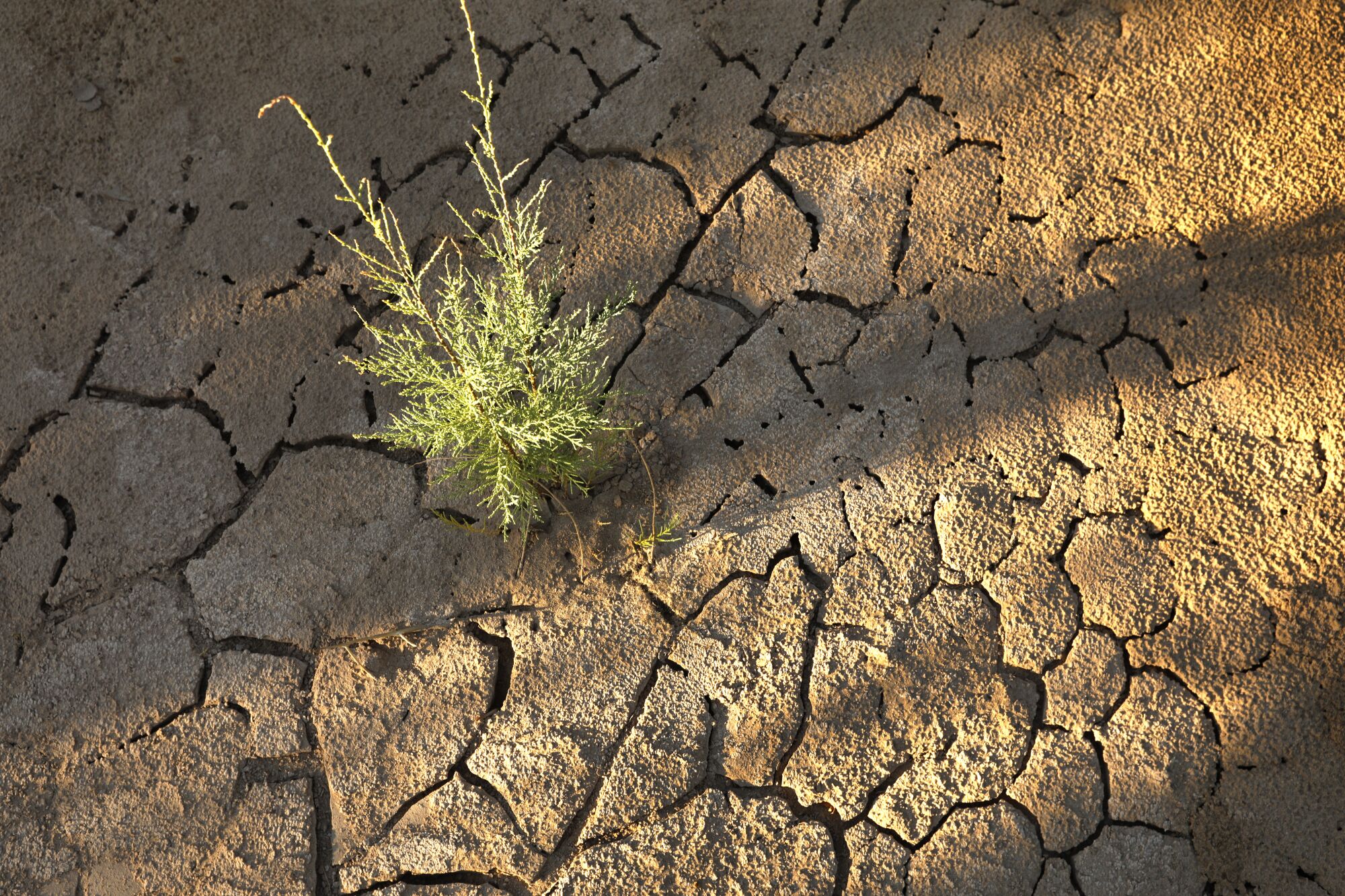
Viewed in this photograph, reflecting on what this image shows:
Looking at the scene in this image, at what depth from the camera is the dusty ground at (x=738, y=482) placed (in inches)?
92.9

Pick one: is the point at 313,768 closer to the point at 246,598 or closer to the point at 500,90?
the point at 246,598

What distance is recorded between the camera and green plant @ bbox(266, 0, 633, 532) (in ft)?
7.42

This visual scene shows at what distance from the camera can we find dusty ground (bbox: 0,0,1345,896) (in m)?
2.36

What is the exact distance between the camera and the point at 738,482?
8.63 ft

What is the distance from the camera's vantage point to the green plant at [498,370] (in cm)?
226

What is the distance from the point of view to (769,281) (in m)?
2.79

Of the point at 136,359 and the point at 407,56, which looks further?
the point at 407,56

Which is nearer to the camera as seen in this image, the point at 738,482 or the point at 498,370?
the point at 498,370

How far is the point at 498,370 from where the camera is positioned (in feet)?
7.63

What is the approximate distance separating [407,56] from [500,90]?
0.34 metres

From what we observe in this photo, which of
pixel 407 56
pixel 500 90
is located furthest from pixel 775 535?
pixel 407 56

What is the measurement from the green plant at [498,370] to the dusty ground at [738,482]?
0.11 metres

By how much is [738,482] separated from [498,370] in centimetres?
71

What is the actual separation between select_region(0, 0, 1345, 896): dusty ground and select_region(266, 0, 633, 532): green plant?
11 cm
